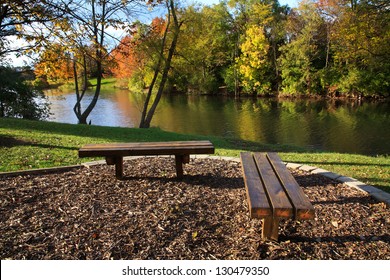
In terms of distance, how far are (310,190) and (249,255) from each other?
1966 millimetres

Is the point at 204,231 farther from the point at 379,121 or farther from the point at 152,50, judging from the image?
the point at 379,121

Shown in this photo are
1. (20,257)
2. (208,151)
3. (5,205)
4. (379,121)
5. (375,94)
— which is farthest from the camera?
(375,94)

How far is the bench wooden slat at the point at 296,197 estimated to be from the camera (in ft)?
8.52

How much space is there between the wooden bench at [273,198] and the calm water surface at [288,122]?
35.0ft

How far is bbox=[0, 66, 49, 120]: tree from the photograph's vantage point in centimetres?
1675

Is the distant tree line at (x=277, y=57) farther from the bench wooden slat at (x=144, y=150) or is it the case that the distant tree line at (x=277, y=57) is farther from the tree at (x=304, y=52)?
the bench wooden slat at (x=144, y=150)

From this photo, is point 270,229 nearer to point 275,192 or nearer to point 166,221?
point 275,192

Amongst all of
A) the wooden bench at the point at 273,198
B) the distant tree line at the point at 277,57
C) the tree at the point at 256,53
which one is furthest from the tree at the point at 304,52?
the wooden bench at the point at 273,198

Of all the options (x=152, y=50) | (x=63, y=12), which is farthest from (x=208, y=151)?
(x=152, y=50)

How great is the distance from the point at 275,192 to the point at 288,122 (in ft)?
58.5

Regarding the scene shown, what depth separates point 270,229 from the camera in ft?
9.51

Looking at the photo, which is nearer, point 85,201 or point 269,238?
point 269,238

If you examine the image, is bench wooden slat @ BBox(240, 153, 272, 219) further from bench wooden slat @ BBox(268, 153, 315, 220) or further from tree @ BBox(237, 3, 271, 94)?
tree @ BBox(237, 3, 271, 94)

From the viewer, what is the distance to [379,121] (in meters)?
19.7
